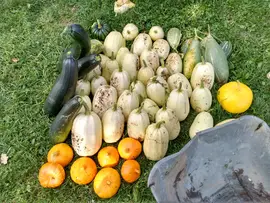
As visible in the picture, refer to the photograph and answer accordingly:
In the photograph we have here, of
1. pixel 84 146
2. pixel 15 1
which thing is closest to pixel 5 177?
pixel 84 146

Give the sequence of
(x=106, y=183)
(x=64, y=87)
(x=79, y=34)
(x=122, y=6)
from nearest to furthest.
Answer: (x=106, y=183) → (x=64, y=87) → (x=79, y=34) → (x=122, y=6)

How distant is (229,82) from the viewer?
3850mm

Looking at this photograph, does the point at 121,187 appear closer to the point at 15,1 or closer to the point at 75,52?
the point at 75,52

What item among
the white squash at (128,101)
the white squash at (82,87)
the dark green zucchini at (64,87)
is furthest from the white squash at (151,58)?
the dark green zucchini at (64,87)

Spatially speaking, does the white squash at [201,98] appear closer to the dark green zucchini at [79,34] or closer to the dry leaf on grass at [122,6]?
the dark green zucchini at [79,34]

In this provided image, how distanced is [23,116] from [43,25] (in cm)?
138

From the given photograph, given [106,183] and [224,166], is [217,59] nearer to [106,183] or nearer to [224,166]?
[224,166]

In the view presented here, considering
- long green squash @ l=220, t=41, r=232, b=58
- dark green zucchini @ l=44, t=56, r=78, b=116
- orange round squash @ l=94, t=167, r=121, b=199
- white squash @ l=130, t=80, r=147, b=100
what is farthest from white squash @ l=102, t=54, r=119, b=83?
long green squash @ l=220, t=41, r=232, b=58

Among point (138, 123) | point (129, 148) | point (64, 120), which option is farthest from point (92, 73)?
point (129, 148)

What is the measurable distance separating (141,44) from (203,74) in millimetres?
749

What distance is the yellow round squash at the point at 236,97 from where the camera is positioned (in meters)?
3.57

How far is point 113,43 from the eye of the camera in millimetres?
4059

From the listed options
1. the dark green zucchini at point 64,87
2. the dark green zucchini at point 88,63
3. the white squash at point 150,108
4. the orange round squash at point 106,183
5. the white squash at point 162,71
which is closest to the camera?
the orange round squash at point 106,183

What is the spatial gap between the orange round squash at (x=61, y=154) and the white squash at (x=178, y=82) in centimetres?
110
